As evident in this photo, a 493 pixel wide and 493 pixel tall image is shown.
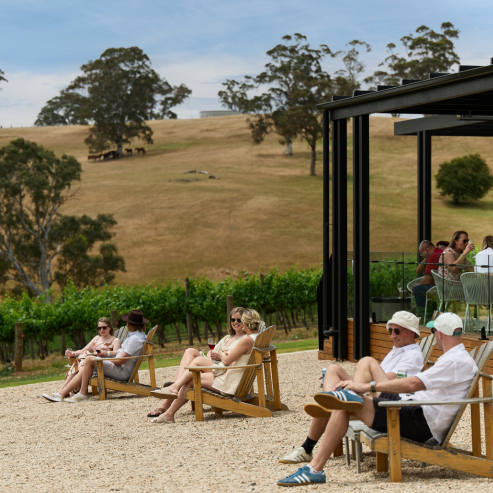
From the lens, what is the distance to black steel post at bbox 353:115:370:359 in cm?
782

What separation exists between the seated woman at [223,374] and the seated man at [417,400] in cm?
189

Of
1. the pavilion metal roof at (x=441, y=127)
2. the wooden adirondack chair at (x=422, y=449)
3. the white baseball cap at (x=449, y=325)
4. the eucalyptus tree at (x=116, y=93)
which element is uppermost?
the eucalyptus tree at (x=116, y=93)

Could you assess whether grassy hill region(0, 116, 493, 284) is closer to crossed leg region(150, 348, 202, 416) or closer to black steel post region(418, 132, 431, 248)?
black steel post region(418, 132, 431, 248)

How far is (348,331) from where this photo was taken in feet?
27.1

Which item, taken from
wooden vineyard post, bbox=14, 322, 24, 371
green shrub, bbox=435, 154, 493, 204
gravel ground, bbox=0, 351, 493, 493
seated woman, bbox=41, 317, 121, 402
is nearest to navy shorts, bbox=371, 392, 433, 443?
gravel ground, bbox=0, 351, 493, 493

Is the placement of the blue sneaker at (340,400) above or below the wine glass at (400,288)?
below

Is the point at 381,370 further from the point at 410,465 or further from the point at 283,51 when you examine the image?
the point at 283,51

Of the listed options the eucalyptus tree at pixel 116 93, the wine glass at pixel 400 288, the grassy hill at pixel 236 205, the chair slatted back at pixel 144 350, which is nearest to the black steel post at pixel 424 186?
the wine glass at pixel 400 288

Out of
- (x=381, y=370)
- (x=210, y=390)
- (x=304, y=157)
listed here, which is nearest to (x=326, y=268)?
(x=210, y=390)

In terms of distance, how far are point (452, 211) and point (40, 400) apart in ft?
127

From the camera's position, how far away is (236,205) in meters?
43.0

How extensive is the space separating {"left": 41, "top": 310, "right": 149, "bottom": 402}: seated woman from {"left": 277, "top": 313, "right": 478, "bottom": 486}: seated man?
3.46 metres

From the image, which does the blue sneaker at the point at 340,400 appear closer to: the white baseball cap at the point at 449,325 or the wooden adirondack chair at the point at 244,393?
the white baseball cap at the point at 449,325

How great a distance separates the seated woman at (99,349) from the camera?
272 inches
